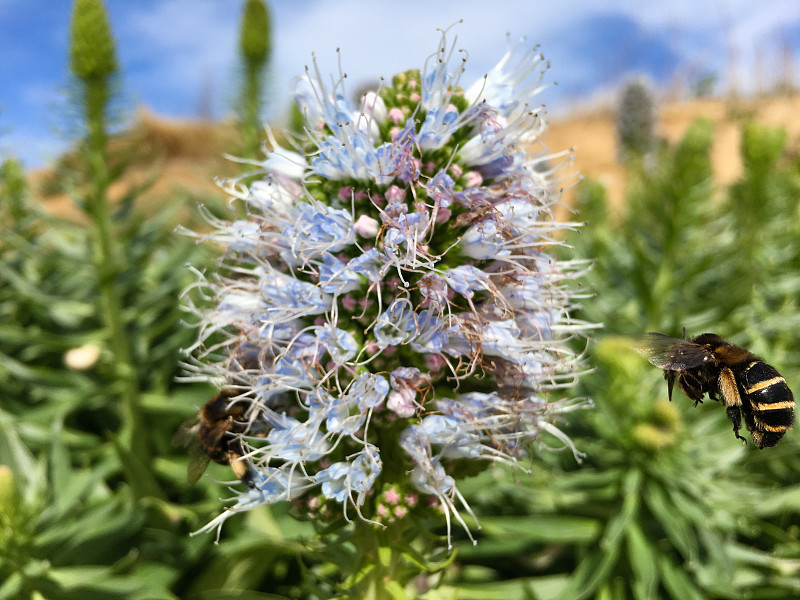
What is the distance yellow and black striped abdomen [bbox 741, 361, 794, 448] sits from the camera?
1.92 metres

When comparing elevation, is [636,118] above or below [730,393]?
above

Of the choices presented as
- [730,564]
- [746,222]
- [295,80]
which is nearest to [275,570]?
[730,564]

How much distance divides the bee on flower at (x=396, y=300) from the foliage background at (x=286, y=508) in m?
0.54

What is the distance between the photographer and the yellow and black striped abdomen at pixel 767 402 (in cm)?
192

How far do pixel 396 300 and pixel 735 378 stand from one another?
1.13 metres

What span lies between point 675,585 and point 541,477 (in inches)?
35.6

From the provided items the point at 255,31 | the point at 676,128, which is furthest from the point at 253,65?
the point at 676,128

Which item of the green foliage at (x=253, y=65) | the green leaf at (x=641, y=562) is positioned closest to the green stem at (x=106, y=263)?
the green foliage at (x=253, y=65)

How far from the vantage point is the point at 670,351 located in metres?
2.03

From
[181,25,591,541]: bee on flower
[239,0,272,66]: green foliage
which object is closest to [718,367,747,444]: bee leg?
[181,25,591,541]: bee on flower

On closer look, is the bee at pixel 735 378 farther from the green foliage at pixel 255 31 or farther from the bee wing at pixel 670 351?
the green foliage at pixel 255 31

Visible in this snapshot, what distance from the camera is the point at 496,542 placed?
3.47m

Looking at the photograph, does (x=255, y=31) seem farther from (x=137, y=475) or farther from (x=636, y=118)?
(x=636, y=118)

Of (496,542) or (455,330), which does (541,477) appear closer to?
(496,542)
